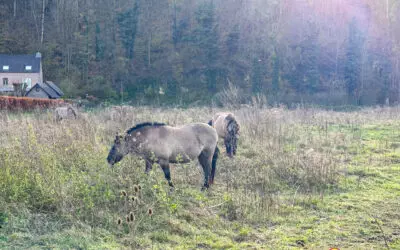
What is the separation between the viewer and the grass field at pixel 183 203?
15.3 feet

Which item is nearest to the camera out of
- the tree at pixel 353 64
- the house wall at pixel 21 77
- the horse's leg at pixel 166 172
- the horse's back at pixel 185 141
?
the horse's leg at pixel 166 172

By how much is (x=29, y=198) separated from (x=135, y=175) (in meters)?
1.61

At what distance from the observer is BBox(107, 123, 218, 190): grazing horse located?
664 centimetres

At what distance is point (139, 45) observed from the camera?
4731 centimetres

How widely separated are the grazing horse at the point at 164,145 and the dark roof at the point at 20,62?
4010 centimetres

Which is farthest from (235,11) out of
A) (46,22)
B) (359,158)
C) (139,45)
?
(359,158)

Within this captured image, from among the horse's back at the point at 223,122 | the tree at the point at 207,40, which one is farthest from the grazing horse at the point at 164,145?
the tree at the point at 207,40

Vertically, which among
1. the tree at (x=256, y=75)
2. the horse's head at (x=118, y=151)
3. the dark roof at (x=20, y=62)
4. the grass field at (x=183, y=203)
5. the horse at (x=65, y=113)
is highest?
the dark roof at (x=20, y=62)

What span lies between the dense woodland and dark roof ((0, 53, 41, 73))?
5.43 feet

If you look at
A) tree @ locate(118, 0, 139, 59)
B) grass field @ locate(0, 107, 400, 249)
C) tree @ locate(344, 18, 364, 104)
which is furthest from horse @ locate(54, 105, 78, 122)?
tree @ locate(344, 18, 364, 104)

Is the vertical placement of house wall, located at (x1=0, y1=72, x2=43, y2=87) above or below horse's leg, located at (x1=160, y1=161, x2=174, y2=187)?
above

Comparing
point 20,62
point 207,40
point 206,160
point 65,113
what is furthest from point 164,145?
point 20,62

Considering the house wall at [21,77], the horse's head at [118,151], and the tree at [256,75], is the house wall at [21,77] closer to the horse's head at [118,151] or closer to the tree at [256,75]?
the tree at [256,75]

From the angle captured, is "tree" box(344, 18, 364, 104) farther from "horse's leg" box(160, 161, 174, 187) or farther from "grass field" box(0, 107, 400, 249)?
"horse's leg" box(160, 161, 174, 187)
